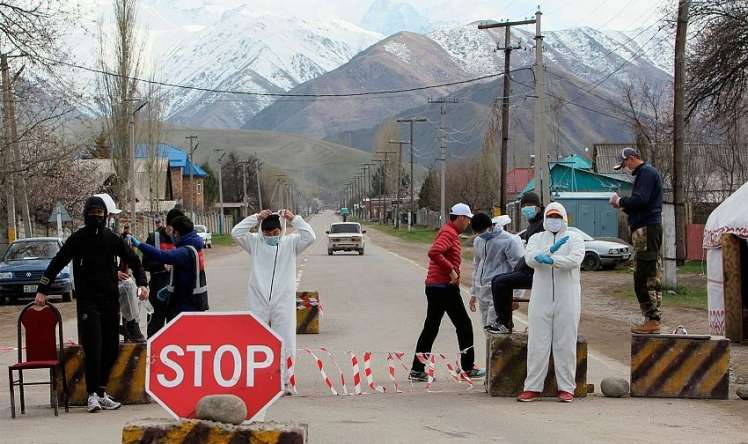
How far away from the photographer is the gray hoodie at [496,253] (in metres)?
12.6

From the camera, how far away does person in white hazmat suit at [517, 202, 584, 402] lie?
11078 mm

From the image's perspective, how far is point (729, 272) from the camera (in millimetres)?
17859

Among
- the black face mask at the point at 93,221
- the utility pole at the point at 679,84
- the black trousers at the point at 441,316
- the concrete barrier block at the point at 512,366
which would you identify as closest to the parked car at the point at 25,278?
the utility pole at the point at 679,84

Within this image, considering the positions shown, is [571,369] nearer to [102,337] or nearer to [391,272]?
[102,337]

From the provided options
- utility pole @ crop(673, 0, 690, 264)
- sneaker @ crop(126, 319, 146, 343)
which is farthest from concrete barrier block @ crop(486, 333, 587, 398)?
utility pole @ crop(673, 0, 690, 264)

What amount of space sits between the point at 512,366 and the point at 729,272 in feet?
25.3

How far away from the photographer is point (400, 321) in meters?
20.2

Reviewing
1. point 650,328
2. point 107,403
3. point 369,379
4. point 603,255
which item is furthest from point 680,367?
point 603,255

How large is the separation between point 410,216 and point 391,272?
63.5m

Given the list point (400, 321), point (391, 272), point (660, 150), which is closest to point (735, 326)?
point (400, 321)

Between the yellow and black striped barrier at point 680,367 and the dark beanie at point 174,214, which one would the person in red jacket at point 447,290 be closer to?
the yellow and black striped barrier at point 680,367

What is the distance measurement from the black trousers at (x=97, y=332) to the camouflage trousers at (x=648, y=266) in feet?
18.0

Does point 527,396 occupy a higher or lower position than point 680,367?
lower

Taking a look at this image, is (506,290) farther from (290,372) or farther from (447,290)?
(290,372)
